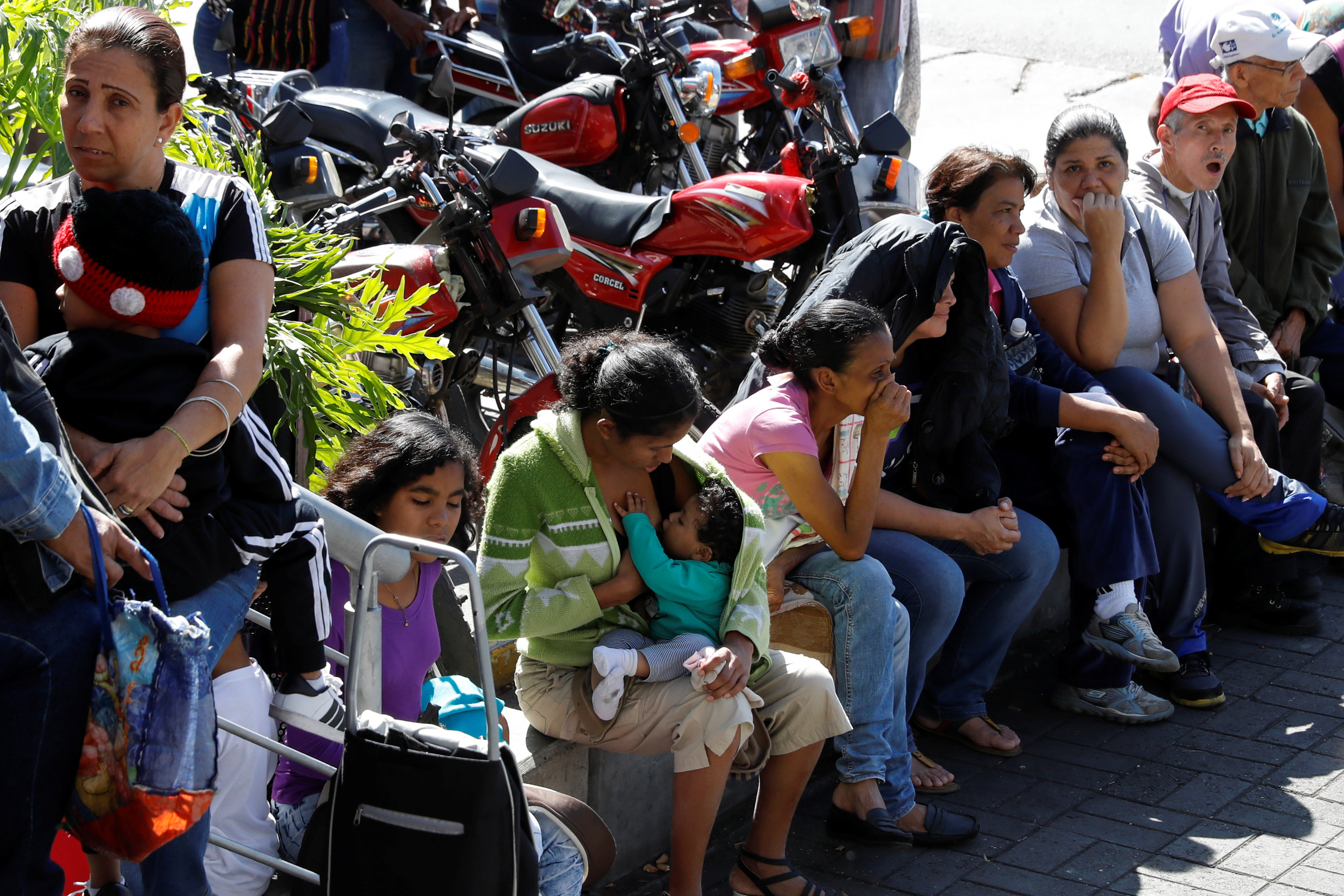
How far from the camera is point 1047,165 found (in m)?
4.46

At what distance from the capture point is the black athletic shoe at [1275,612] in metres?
4.74

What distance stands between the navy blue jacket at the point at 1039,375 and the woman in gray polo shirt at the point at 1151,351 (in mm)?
124

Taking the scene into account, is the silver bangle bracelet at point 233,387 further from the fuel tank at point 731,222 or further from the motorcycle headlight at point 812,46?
the motorcycle headlight at point 812,46

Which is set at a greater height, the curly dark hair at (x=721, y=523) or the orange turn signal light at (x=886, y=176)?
the orange turn signal light at (x=886, y=176)

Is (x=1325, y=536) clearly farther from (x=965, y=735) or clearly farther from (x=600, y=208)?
(x=600, y=208)

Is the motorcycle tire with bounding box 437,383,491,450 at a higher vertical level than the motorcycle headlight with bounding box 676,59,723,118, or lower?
lower

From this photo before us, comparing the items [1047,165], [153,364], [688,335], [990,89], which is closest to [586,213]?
[688,335]

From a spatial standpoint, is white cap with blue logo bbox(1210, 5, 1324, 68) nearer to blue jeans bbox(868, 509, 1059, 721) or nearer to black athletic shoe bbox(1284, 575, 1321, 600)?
black athletic shoe bbox(1284, 575, 1321, 600)

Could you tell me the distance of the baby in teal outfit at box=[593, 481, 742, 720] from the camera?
9.74ft

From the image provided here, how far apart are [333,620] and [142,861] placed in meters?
0.75

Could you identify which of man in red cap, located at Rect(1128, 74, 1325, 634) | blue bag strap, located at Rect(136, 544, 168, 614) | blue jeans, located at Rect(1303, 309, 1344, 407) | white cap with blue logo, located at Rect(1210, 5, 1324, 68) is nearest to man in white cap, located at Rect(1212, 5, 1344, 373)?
white cap with blue logo, located at Rect(1210, 5, 1324, 68)

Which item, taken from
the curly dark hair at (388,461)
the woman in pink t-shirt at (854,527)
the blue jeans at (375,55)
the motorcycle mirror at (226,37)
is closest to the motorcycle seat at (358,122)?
the motorcycle mirror at (226,37)

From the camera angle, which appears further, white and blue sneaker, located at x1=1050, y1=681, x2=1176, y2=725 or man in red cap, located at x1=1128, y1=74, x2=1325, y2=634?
man in red cap, located at x1=1128, y1=74, x2=1325, y2=634

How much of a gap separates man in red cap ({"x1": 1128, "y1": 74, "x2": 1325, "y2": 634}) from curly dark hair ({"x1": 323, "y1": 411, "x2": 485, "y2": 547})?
284 centimetres
